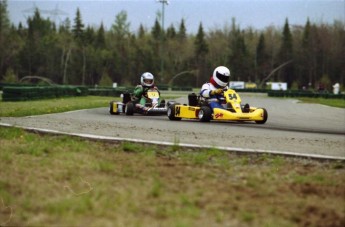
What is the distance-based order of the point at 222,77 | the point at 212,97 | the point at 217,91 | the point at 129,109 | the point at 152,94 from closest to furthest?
the point at 217,91 → the point at 212,97 → the point at 222,77 → the point at 129,109 → the point at 152,94

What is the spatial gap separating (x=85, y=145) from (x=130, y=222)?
3.26 m

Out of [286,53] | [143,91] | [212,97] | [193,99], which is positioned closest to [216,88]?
[212,97]

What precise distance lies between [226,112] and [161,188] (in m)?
7.85

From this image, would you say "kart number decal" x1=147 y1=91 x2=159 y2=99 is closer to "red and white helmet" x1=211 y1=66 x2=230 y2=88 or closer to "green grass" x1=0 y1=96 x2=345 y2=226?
"red and white helmet" x1=211 y1=66 x2=230 y2=88

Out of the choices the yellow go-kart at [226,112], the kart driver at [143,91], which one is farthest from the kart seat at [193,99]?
the kart driver at [143,91]

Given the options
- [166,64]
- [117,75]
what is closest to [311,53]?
[166,64]

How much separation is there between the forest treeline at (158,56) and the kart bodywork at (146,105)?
65161 millimetres

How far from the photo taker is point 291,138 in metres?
8.84

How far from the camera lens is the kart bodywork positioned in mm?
15531

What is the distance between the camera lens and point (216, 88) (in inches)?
537

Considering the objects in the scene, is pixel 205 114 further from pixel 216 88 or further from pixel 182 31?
pixel 182 31

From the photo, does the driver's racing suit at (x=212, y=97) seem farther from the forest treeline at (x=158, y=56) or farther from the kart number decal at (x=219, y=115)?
the forest treeline at (x=158, y=56)

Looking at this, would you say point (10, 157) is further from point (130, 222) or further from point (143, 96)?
point (143, 96)

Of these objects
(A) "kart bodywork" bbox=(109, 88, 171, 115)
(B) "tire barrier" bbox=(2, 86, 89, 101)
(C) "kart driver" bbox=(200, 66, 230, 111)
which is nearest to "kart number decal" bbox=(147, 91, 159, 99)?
(A) "kart bodywork" bbox=(109, 88, 171, 115)
